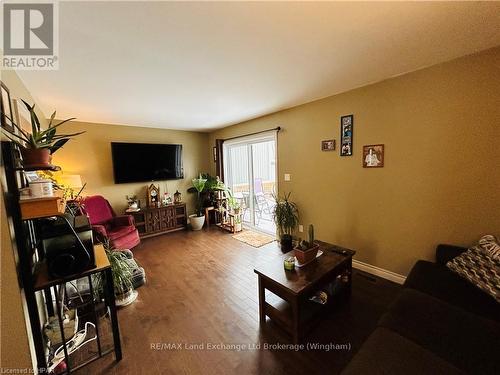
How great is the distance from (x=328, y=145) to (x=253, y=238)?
2.16 meters

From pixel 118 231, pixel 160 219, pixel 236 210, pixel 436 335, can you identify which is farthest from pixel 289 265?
pixel 160 219

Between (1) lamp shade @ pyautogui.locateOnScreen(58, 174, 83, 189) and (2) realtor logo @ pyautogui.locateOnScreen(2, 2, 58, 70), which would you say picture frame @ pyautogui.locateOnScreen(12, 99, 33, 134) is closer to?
(2) realtor logo @ pyautogui.locateOnScreen(2, 2, 58, 70)

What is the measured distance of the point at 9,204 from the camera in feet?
3.59

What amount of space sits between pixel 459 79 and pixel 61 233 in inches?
134

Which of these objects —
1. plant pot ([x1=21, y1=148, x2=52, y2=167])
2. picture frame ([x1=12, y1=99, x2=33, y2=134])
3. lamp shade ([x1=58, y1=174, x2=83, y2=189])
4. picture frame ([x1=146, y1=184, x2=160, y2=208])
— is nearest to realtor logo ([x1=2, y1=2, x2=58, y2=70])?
picture frame ([x1=12, y1=99, x2=33, y2=134])

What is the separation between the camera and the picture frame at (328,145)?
2.78 m

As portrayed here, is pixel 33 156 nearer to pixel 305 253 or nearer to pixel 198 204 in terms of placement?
pixel 305 253

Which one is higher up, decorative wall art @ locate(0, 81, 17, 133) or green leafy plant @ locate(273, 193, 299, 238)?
decorative wall art @ locate(0, 81, 17, 133)

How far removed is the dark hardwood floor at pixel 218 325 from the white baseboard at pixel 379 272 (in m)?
0.08

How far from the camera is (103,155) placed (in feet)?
12.9

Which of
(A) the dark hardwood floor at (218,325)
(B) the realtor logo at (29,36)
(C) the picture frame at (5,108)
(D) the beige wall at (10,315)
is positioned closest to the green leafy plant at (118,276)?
(A) the dark hardwood floor at (218,325)

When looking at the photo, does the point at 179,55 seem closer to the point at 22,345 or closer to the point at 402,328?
the point at 22,345

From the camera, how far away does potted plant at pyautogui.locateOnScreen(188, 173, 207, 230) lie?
4.55 metres

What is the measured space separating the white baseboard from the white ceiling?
2.21 metres
